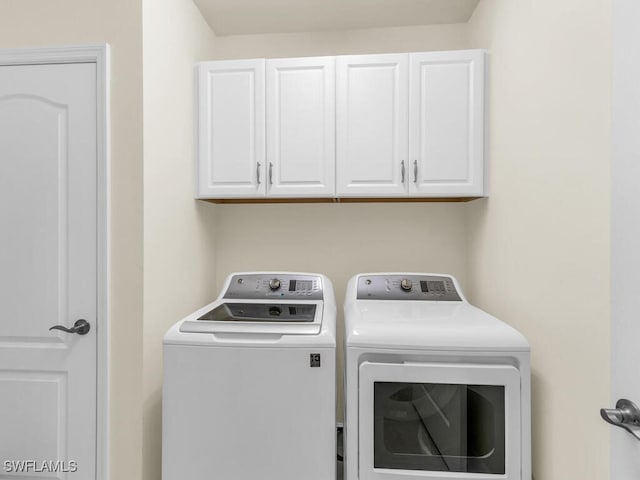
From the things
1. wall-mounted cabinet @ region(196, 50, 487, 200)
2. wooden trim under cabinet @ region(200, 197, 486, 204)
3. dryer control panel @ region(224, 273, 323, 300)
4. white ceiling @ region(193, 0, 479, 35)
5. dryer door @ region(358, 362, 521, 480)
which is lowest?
dryer door @ region(358, 362, 521, 480)

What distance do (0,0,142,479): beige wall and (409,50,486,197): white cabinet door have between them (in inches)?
49.9

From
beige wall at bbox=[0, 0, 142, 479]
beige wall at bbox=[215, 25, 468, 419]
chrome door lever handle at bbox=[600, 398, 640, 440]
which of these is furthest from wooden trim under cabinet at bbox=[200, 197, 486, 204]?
chrome door lever handle at bbox=[600, 398, 640, 440]

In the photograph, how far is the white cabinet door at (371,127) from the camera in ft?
6.00

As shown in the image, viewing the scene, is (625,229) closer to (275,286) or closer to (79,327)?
(275,286)

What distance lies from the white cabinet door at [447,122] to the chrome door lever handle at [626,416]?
122 cm

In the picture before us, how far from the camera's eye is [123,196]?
4.92ft

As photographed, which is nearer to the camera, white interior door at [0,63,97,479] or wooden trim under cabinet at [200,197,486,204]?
white interior door at [0,63,97,479]

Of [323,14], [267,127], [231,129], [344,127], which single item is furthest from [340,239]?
[323,14]

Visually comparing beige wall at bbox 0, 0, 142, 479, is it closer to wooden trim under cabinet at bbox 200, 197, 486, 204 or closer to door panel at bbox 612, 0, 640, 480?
wooden trim under cabinet at bbox 200, 197, 486, 204

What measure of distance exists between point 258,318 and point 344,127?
1.03 metres

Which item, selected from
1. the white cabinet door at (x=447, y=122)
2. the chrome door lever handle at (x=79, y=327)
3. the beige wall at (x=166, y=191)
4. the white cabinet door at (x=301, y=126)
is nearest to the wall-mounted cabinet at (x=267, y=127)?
the white cabinet door at (x=301, y=126)

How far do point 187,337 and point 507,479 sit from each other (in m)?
1.25

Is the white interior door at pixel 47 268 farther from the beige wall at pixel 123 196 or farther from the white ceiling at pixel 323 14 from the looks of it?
the white ceiling at pixel 323 14

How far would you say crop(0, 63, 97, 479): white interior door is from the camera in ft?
5.01
